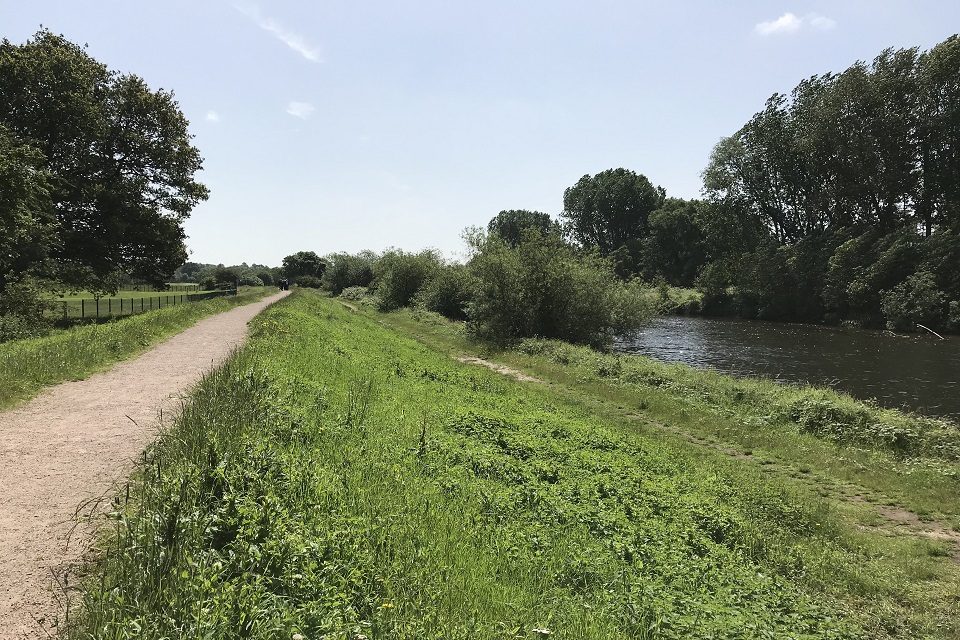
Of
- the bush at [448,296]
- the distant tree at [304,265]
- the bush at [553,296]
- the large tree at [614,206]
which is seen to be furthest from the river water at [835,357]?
the distant tree at [304,265]

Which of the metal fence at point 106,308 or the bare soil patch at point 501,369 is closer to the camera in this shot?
the bare soil patch at point 501,369

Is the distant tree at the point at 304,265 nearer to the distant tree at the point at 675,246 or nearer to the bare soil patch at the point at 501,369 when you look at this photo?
the distant tree at the point at 675,246

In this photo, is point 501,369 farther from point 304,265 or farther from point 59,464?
point 304,265

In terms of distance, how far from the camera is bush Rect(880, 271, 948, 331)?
38.0 m

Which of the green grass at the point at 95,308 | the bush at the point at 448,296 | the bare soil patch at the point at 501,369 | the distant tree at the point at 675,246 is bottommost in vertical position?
the bare soil patch at the point at 501,369

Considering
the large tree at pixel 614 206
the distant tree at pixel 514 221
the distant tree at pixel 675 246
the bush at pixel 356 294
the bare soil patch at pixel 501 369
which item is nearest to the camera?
the bare soil patch at pixel 501 369

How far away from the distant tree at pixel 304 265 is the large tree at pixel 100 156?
83.4m

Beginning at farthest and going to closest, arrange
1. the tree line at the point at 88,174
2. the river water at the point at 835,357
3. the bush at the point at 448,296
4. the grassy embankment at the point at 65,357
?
the bush at the point at 448,296 → the tree line at the point at 88,174 → the river water at the point at 835,357 → the grassy embankment at the point at 65,357

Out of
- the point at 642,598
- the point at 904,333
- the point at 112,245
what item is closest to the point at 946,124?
the point at 904,333

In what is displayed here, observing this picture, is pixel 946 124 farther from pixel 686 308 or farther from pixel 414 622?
pixel 414 622

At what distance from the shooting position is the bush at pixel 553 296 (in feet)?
102

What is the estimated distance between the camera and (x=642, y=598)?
5.15 metres

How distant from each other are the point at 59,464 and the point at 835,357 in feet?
118

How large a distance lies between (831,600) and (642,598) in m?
2.84
